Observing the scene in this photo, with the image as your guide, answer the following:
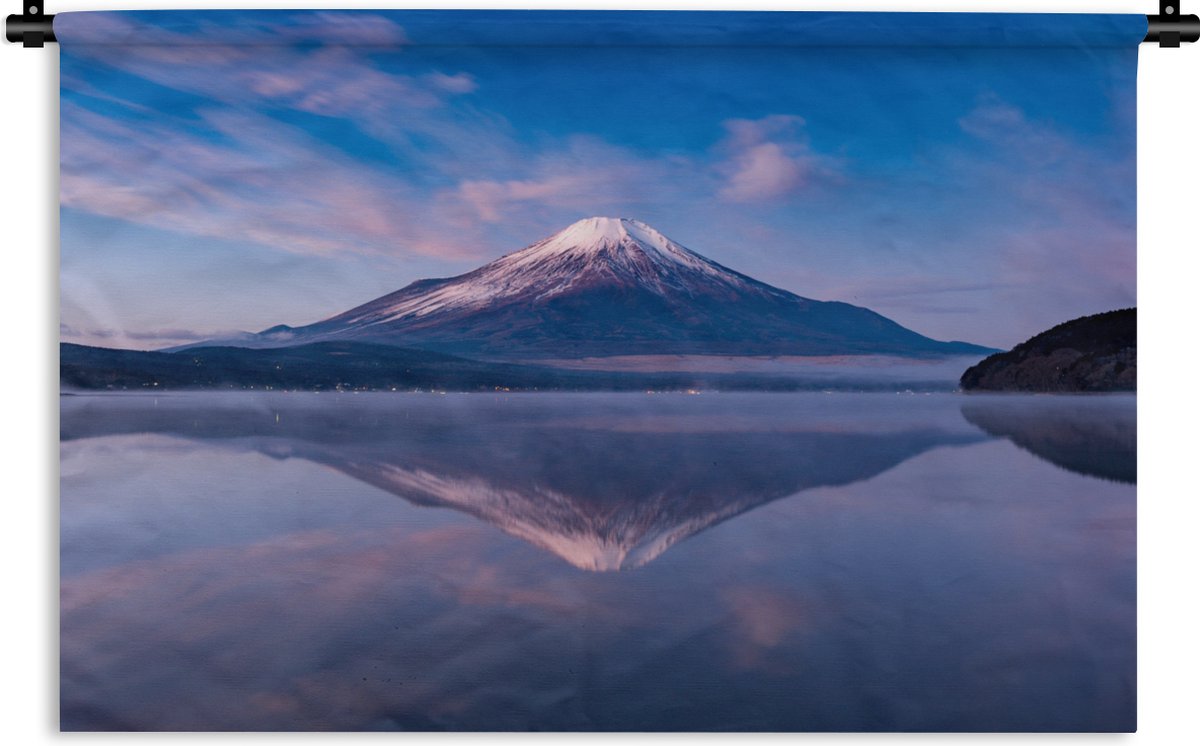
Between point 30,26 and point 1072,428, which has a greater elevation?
point 30,26
